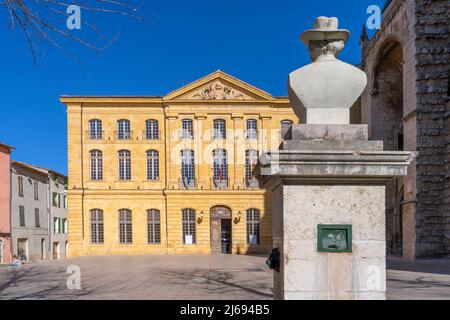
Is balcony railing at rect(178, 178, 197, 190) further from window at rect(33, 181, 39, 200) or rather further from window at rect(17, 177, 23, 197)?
window at rect(33, 181, 39, 200)

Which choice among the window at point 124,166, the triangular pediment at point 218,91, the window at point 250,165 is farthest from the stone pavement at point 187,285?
the triangular pediment at point 218,91

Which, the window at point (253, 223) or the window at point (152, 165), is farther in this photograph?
the window at point (152, 165)

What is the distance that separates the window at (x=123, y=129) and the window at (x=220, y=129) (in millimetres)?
6965

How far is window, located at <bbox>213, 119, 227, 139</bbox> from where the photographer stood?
3275 centimetres

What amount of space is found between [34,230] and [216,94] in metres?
21.2

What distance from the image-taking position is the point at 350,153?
3273 millimetres

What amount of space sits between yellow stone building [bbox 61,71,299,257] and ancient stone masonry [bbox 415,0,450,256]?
13638mm

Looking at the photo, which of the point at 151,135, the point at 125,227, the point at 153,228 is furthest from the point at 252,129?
the point at 125,227

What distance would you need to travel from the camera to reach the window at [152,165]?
3262 cm

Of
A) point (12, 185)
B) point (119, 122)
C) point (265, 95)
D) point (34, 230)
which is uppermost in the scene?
point (265, 95)

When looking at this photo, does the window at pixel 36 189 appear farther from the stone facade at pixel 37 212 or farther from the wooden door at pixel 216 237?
the wooden door at pixel 216 237

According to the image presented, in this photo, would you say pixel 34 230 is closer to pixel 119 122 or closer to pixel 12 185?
pixel 12 185

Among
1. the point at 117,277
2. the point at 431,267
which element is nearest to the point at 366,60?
the point at 431,267

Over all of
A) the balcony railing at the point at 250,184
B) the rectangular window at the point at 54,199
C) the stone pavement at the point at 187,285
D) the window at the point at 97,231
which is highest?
the balcony railing at the point at 250,184
